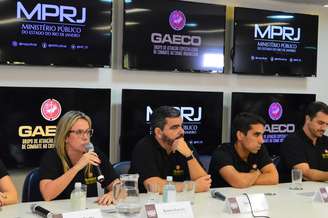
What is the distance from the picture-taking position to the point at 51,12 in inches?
161

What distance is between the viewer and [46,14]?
4062mm

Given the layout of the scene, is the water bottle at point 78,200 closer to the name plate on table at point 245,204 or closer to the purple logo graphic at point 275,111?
the name plate on table at point 245,204

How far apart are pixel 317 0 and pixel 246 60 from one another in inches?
37.8

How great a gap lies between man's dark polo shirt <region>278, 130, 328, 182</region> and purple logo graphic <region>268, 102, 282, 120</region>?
101 cm

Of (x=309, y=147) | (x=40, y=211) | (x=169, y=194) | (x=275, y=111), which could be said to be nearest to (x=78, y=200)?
(x=40, y=211)

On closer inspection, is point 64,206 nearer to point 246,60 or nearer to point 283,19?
point 246,60

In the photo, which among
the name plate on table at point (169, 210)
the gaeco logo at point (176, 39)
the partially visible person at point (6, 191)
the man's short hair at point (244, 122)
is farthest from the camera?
the gaeco logo at point (176, 39)

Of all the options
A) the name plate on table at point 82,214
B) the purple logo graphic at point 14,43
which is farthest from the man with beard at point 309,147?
the purple logo graphic at point 14,43

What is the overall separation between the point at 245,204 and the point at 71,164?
3.64ft

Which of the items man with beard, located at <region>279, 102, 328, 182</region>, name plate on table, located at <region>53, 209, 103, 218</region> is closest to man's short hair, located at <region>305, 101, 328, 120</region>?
man with beard, located at <region>279, 102, 328, 182</region>

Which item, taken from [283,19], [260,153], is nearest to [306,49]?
[283,19]

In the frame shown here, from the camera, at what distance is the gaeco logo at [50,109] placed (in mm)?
4113

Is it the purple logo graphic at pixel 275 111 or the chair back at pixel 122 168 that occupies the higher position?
the purple logo graphic at pixel 275 111

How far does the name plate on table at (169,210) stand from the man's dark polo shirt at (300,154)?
176 centimetres
